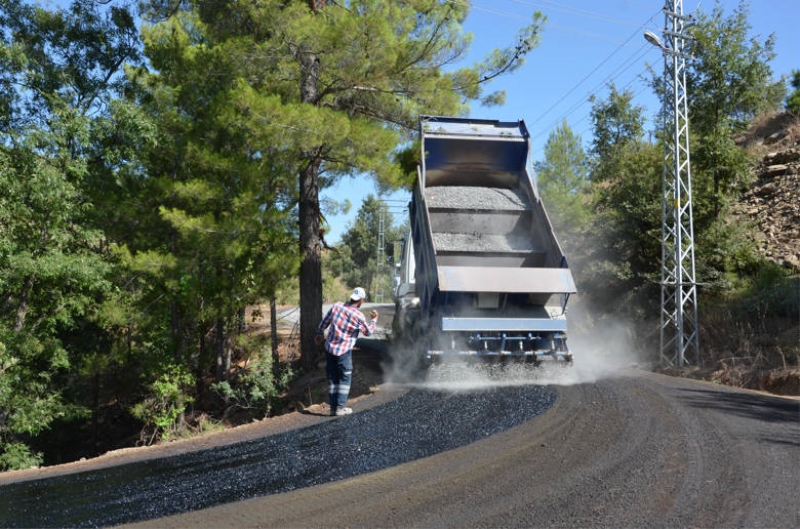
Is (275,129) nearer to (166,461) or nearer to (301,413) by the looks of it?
(301,413)

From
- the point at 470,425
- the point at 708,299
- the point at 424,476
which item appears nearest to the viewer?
the point at 424,476

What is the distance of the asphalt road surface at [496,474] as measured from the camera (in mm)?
3402

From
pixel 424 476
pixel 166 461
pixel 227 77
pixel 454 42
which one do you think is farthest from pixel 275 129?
pixel 424 476

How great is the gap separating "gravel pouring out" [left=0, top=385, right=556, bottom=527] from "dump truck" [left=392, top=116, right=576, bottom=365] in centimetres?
131

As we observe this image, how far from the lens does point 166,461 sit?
530cm

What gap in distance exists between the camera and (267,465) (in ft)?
15.5

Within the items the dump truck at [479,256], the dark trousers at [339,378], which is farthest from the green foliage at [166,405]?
the dark trousers at [339,378]

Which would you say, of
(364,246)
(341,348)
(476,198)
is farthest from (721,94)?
(364,246)

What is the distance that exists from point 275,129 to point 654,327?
975cm

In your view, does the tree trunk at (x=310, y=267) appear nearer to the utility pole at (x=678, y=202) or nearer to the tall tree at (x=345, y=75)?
the tall tree at (x=345, y=75)

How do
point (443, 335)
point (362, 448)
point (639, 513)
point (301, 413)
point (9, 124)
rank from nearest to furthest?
point (639, 513) < point (362, 448) < point (301, 413) < point (443, 335) < point (9, 124)

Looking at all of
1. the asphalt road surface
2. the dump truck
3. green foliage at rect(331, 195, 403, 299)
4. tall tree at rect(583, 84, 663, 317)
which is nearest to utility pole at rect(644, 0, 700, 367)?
tall tree at rect(583, 84, 663, 317)

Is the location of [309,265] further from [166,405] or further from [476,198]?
[166,405]

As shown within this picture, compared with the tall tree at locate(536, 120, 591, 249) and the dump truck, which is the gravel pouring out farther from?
the tall tree at locate(536, 120, 591, 249)
